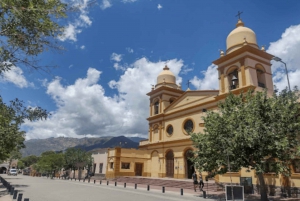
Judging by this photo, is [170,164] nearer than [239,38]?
No

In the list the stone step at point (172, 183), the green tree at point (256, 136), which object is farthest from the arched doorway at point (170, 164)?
the green tree at point (256, 136)

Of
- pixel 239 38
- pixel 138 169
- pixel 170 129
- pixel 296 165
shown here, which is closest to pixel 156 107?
pixel 170 129

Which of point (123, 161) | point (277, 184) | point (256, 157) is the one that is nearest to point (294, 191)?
point (277, 184)

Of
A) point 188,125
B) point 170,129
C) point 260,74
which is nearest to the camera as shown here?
point 260,74

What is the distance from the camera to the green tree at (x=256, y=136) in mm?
13477

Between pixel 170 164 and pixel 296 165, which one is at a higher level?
pixel 170 164

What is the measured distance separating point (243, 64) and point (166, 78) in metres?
15.6

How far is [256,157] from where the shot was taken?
13.9 metres

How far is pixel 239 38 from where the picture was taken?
79.8 ft

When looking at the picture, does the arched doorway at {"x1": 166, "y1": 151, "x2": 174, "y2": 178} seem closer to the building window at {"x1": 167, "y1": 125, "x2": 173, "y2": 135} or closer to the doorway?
the building window at {"x1": 167, "y1": 125, "x2": 173, "y2": 135}

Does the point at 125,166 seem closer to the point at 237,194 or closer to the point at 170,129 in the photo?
the point at 170,129

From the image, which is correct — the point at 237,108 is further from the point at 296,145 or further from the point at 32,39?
the point at 32,39

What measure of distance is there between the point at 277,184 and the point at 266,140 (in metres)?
5.59

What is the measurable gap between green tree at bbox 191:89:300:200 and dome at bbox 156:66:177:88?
20860 millimetres
